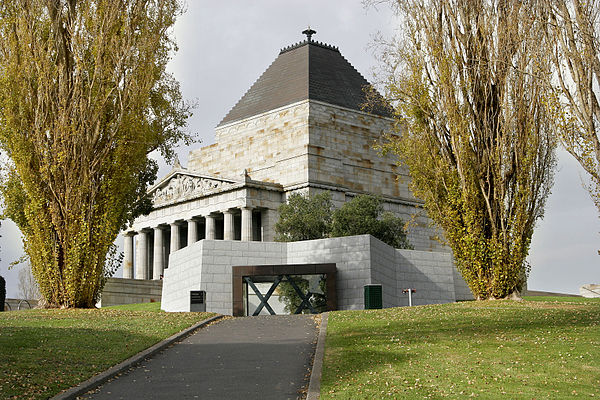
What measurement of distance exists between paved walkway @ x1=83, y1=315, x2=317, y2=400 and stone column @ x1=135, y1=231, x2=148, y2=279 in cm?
4533

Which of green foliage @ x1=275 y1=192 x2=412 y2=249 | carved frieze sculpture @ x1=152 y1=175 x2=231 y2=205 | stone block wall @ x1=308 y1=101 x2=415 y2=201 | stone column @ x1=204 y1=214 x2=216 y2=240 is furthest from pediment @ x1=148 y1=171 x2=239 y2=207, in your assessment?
green foliage @ x1=275 y1=192 x2=412 y2=249

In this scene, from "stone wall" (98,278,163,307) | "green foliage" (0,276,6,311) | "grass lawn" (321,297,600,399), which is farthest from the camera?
"stone wall" (98,278,163,307)

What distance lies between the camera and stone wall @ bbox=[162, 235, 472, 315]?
34.7 m

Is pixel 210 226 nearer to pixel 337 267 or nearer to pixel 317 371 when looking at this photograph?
pixel 337 267

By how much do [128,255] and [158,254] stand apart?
214 inches

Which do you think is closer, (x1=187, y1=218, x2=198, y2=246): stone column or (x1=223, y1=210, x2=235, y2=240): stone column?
(x1=223, y1=210, x2=235, y2=240): stone column

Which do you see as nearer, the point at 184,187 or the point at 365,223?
the point at 365,223

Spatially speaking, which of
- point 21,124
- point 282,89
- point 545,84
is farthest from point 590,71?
point 282,89

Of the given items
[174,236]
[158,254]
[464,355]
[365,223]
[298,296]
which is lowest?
[464,355]

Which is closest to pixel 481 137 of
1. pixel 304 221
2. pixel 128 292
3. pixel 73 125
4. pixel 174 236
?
pixel 73 125

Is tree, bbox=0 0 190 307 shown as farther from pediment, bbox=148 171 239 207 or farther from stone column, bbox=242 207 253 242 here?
pediment, bbox=148 171 239 207

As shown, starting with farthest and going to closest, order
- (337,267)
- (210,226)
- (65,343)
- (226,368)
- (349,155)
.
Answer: (349,155)
(210,226)
(337,267)
(65,343)
(226,368)

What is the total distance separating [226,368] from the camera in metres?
15.3

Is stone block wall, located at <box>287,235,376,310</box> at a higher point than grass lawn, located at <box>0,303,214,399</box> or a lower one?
higher
